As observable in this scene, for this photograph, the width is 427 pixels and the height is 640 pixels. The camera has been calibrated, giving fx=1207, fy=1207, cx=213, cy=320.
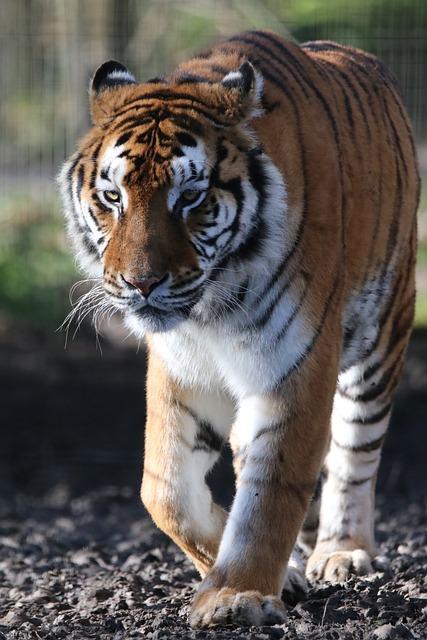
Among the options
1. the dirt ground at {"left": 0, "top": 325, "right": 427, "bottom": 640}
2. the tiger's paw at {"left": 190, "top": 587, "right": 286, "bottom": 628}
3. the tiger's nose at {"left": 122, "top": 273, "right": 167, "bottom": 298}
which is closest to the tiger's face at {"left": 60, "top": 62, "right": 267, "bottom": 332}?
the tiger's nose at {"left": 122, "top": 273, "right": 167, "bottom": 298}

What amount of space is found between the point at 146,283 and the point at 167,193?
9.6 inches

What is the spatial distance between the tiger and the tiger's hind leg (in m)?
0.44

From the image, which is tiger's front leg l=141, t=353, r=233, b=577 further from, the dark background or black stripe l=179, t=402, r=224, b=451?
the dark background

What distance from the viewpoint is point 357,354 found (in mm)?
3982

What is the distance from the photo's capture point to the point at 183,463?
343 centimetres

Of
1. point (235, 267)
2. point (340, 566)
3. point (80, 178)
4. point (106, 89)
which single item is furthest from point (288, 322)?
point (340, 566)

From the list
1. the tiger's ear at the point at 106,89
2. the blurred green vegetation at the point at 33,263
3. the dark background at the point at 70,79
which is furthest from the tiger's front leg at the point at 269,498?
the blurred green vegetation at the point at 33,263

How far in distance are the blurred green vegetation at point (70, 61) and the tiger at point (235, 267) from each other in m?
5.22

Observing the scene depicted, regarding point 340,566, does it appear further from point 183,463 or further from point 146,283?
point 146,283

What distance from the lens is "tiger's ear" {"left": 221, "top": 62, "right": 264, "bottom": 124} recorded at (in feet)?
10.3

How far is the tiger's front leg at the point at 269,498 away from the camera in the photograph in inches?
118

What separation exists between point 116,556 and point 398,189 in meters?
1.78

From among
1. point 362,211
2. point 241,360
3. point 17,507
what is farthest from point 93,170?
point 17,507

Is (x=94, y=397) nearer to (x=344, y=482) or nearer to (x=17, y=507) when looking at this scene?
(x=17, y=507)
